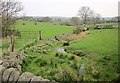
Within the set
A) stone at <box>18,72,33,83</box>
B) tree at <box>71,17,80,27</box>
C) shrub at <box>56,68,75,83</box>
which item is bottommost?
shrub at <box>56,68,75,83</box>

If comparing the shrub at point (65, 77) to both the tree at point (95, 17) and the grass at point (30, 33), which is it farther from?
the tree at point (95, 17)

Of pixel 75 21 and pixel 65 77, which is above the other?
pixel 75 21

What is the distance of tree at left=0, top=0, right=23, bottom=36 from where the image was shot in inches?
1160

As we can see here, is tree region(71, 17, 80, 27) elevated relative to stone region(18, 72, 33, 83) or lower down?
elevated

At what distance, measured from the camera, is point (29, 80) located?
6.96 meters

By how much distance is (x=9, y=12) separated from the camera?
105ft

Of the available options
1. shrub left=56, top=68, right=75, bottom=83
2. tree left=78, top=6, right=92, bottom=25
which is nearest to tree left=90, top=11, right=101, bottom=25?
tree left=78, top=6, right=92, bottom=25

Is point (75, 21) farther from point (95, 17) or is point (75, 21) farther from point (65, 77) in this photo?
point (65, 77)

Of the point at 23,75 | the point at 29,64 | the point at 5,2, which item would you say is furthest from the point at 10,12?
the point at 23,75

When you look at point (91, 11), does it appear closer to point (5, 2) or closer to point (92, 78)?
point (5, 2)

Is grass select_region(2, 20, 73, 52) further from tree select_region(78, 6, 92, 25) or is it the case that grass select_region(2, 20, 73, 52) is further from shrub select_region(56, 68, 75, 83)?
tree select_region(78, 6, 92, 25)

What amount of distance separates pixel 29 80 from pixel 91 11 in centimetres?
6735

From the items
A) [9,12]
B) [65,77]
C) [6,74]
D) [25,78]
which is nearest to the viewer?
[25,78]

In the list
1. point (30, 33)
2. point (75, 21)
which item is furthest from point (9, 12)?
point (75, 21)
